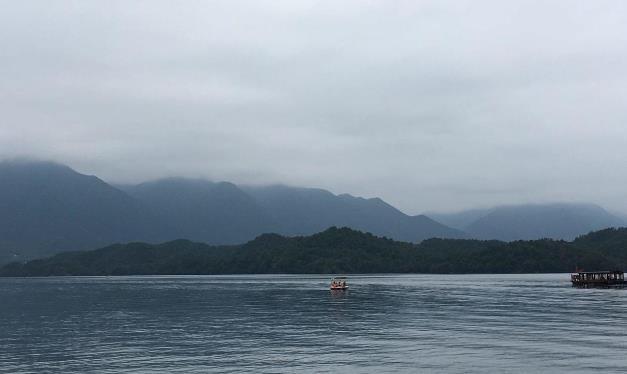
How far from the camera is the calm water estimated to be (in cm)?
6150

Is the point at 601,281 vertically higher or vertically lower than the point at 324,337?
higher

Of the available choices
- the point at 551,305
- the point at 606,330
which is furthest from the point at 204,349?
the point at 551,305

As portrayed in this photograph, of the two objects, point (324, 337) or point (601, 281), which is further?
point (601, 281)

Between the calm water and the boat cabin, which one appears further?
the boat cabin

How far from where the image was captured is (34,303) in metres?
158

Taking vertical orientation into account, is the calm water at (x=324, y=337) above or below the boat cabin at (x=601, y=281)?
below

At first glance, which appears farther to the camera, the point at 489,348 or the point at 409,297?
the point at 409,297

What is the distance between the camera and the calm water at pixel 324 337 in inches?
2421

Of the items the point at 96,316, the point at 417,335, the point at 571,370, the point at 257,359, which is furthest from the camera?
the point at 96,316

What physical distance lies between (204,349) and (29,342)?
2554 centimetres

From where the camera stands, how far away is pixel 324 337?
8206cm

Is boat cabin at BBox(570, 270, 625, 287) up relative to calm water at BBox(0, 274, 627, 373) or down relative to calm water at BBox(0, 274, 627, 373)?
up

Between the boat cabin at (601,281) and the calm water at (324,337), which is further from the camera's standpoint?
the boat cabin at (601,281)

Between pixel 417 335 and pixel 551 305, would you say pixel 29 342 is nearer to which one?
pixel 417 335
